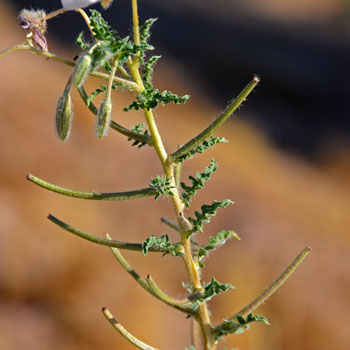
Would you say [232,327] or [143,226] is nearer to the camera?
[232,327]

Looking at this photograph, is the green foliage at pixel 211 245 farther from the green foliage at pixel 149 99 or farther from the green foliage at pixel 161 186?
the green foliage at pixel 149 99

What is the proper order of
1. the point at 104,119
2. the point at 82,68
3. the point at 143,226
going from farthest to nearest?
the point at 143,226, the point at 104,119, the point at 82,68

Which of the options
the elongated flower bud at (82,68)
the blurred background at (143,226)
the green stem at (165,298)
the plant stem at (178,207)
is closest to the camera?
the elongated flower bud at (82,68)

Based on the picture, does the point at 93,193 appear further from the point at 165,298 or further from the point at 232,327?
the point at 232,327

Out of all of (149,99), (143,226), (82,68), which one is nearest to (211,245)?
(149,99)

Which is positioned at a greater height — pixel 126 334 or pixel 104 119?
pixel 104 119

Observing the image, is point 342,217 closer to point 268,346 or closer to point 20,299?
point 268,346

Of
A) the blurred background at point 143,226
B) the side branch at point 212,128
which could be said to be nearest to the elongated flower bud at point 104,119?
the side branch at point 212,128
